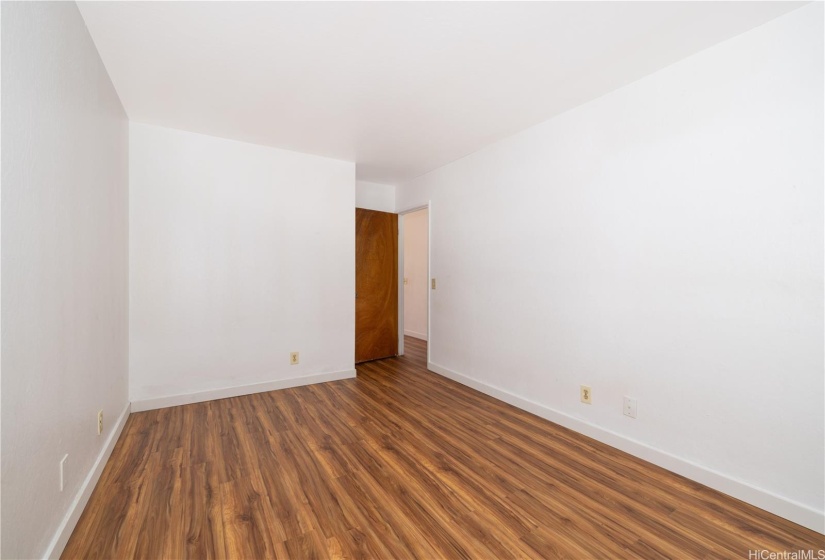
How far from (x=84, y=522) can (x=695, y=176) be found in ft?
12.0

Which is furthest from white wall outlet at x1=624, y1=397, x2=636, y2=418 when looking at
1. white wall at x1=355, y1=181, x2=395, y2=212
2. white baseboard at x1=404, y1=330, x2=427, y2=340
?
white baseboard at x1=404, y1=330, x2=427, y2=340

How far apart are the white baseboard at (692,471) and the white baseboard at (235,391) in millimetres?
1939

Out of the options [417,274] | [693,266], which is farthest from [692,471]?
[417,274]

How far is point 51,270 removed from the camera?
1451 millimetres

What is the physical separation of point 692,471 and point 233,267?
3.82 meters

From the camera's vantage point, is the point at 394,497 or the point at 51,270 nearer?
the point at 51,270

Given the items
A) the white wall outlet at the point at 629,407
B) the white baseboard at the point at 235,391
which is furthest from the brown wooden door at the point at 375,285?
the white wall outlet at the point at 629,407

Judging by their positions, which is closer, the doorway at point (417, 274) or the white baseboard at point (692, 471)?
the white baseboard at point (692, 471)

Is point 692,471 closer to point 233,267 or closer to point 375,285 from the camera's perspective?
point 375,285

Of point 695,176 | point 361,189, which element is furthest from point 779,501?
point 361,189

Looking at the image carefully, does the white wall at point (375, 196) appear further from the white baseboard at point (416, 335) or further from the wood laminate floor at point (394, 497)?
the wood laminate floor at point (394, 497)

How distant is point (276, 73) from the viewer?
2.24m

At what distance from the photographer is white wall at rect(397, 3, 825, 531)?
1725mm

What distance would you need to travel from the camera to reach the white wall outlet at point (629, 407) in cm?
236
